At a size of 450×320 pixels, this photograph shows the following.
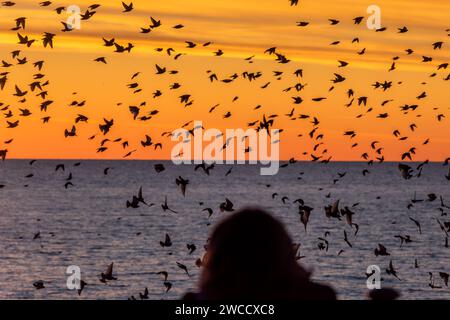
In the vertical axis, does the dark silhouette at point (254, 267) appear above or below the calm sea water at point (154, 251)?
above

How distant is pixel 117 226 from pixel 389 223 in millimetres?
43190

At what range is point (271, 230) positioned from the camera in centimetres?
600

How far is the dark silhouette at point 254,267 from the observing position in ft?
19.3

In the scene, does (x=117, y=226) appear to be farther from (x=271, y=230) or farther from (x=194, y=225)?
(x=271, y=230)

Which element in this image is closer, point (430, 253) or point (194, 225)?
point (430, 253)

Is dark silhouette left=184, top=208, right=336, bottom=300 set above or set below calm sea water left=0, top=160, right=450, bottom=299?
above

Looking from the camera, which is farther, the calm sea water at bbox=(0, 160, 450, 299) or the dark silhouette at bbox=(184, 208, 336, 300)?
the calm sea water at bbox=(0, 160, 450, 299)

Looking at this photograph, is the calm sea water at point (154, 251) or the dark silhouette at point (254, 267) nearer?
the dark silhouette at point (254, 267)

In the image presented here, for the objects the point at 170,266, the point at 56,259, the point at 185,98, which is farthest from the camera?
the point at 56,259

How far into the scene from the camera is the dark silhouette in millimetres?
5875

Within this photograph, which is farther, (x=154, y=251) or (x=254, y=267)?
(x=154, y=251)

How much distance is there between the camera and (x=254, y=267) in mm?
5891
